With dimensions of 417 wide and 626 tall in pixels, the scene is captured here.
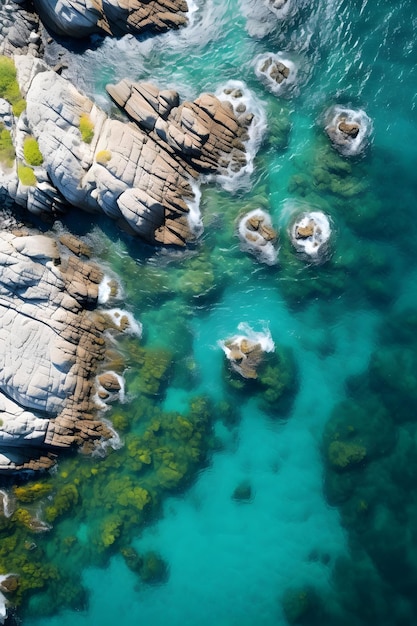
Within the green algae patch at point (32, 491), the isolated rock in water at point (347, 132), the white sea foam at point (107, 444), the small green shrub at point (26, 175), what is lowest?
the green algae patch at point (32, 491)

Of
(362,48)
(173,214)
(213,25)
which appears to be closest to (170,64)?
(213,25)

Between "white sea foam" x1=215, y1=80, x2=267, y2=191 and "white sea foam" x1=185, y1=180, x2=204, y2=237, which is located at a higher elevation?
"white sea foam" x1=215, y1=80, x2=267, y2=191

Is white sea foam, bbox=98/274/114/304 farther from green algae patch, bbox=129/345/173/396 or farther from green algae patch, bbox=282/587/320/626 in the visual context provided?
green algae patch, bbox=282/587/320/626

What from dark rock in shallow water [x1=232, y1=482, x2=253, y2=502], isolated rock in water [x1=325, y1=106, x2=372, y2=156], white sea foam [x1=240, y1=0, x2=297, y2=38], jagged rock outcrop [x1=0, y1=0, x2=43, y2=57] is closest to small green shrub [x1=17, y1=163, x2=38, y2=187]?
jagged rock outcrop [x1=0, y1=0, x2=43, y2=57]

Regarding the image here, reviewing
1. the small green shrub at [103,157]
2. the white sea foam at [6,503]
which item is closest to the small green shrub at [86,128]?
the small green shrub at [103,157]

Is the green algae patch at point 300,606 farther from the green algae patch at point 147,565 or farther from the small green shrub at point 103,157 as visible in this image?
the small green shrub at point 103,157

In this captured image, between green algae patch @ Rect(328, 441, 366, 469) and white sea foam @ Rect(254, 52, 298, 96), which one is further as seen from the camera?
white sea foam @ Rect(254, 52, 298, 96)

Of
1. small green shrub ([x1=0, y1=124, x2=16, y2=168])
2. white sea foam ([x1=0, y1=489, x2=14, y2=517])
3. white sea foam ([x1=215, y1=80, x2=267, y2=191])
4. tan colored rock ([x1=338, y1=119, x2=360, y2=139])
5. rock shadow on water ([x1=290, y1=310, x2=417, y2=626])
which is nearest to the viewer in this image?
small green shrub ([x1=0, y1=124, x2=16, y2=168])

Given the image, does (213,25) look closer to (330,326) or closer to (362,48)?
(362,48)
